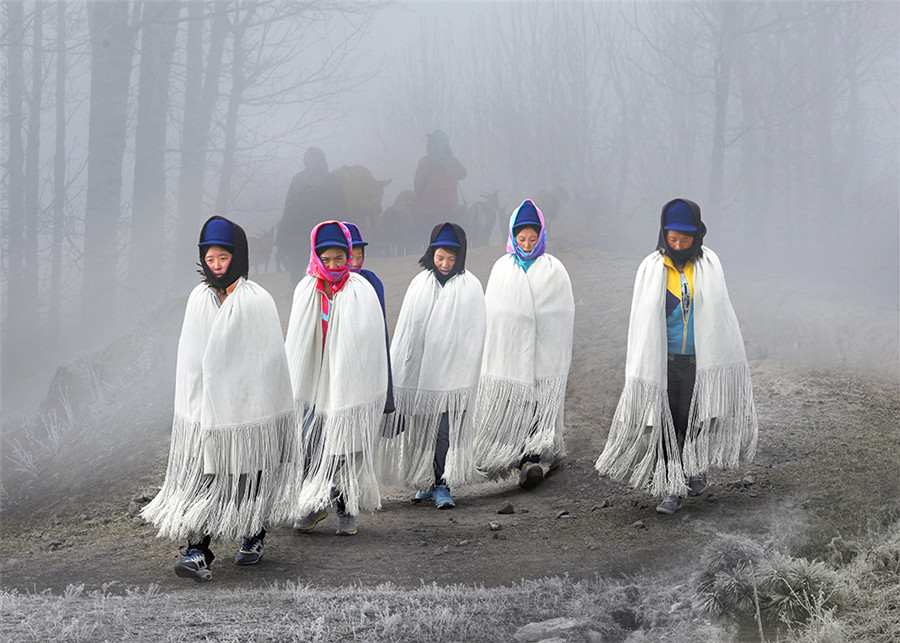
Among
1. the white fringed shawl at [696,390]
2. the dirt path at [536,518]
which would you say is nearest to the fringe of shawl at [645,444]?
the white fringed shawl at [696,390]

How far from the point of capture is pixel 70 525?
24.7 ft

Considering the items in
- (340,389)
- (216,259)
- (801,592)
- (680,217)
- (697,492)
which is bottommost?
(801,592)

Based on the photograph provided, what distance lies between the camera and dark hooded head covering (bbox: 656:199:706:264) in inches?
225

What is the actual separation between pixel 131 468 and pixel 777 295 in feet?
34.5

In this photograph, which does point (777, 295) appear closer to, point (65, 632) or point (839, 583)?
point (839, 583)

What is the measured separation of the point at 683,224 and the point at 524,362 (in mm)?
2005

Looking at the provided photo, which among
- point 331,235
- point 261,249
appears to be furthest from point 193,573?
point 261,249

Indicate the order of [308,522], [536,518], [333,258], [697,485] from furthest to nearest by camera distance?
1. [536,518]
2. [697,485]
3. [308,522]
4. [333,258]

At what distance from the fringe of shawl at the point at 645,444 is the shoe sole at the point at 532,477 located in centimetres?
94

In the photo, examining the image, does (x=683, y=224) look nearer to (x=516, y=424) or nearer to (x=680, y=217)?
(x=680, y=217)

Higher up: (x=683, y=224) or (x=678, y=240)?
(x=683, y=224)

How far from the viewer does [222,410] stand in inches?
192

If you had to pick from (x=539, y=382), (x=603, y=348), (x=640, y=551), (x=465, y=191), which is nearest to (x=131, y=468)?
(x=539, y=382)

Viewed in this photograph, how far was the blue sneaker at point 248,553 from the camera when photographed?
515cm
